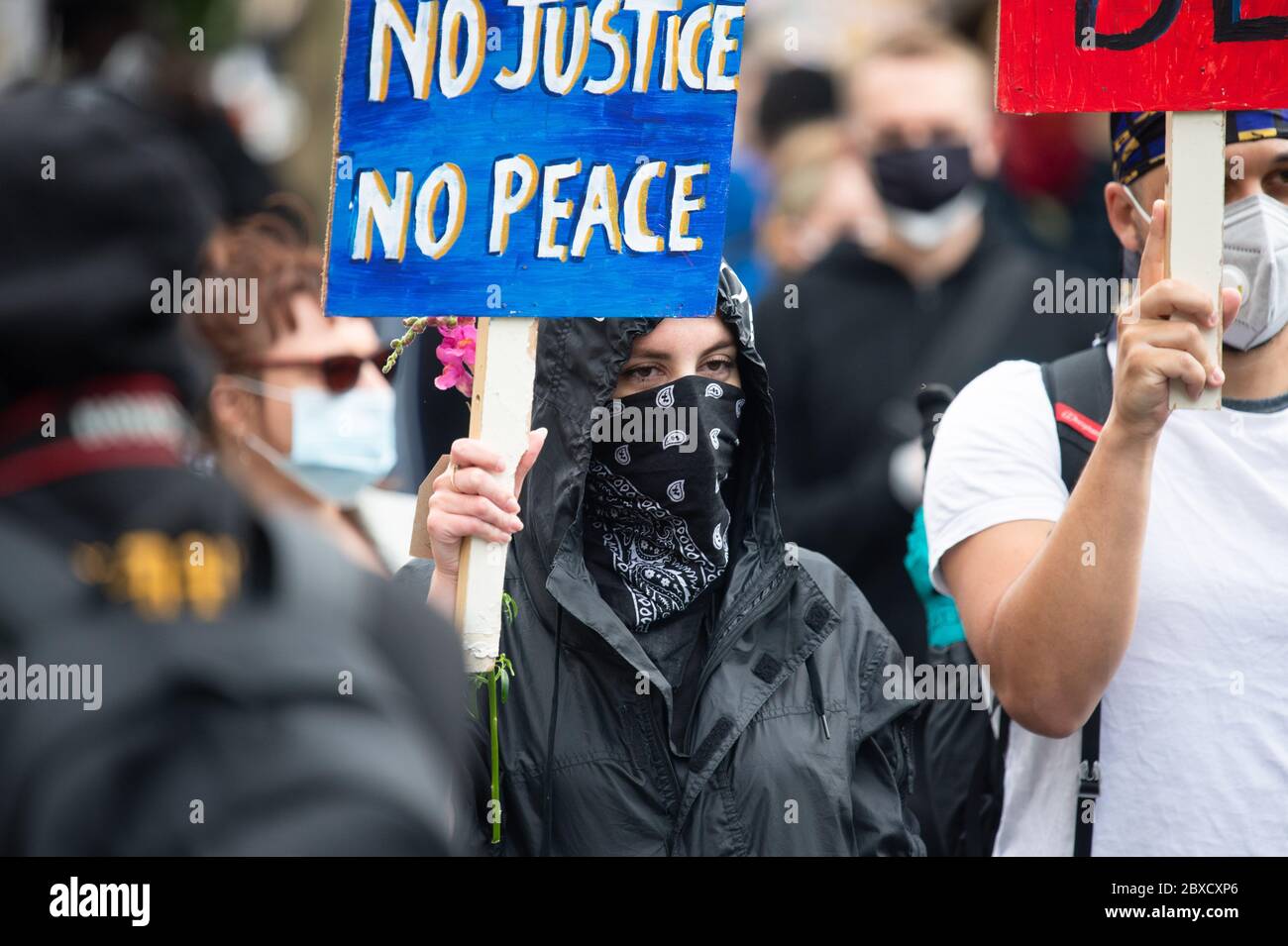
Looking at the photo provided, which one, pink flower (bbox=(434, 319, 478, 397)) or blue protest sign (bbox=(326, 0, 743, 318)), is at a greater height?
blue protest sign (bbox=(326, 0, 743, 318))

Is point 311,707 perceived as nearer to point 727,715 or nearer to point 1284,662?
point 727,715

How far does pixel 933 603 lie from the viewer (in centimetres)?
333

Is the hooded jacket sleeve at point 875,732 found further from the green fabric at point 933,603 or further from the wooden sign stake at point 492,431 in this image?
the wooden sign stake at point 492,431

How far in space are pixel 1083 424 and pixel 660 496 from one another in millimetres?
708

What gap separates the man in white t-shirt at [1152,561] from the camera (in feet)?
8.68

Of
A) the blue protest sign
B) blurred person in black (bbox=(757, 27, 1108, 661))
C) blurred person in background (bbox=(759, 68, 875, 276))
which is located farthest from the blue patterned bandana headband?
blurred person in background (bbox=(759, 68, 875, 276))

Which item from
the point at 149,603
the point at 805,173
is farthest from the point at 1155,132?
the point at 805,173

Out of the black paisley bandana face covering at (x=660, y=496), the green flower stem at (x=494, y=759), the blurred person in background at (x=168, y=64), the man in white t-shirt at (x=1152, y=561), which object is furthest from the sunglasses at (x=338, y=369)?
the man in white t-shirt at (x=1152, y=561)

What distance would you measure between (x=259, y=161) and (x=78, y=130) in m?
3.00

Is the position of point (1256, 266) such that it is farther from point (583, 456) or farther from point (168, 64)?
point (168, 64)

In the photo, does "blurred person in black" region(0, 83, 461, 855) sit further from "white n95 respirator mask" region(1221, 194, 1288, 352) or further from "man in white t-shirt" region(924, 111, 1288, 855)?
"white n95 respirator mask" region(1221, 194, 1288, 352)

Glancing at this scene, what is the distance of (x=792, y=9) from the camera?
834 cm

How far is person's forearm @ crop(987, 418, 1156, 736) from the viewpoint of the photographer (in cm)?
263

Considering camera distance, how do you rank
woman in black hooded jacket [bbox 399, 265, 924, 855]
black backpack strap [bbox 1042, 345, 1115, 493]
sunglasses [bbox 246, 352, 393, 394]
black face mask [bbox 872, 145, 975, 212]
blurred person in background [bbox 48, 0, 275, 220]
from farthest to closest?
1. black face mask [bbox 872, 145, 975, 212]
2. sunglasses [bbox 246, 352, 393, 394]
3. blurred person in background [bbox 48, 0, 275, 220]
4. black backpack strap [bbox 1042, 345, 1115, 493]
5. woman in black hooded jacket [bbox 399, 265, 924, 855]
